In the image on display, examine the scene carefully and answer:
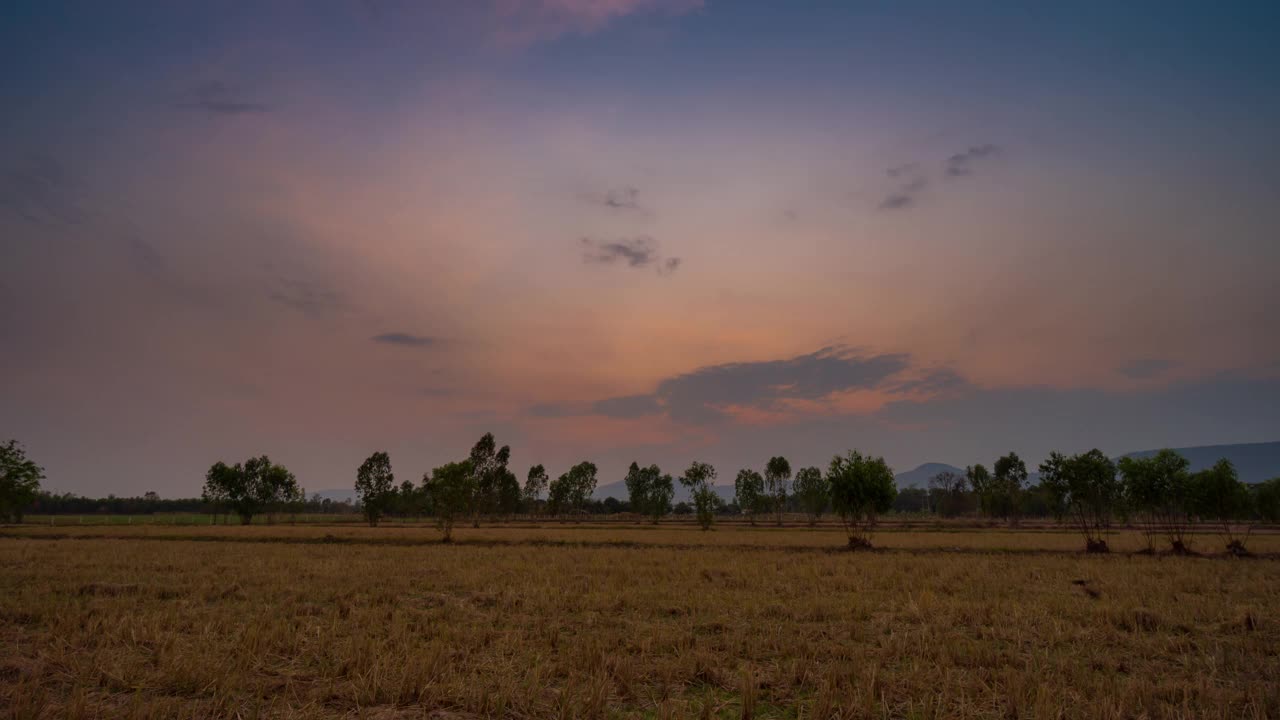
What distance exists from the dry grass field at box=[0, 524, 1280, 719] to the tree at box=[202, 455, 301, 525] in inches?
4501

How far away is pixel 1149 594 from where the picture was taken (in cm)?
2069

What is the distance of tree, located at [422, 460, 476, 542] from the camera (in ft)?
201

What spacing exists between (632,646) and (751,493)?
17628cm

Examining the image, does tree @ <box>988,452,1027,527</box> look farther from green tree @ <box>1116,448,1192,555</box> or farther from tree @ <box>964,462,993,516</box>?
green tree @ <box>1116,448,1192,555</box>

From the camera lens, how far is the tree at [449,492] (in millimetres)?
61312

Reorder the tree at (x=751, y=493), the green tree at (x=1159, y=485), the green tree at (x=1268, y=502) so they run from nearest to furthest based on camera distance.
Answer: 1. the green tree at (x=1159, y=485)
2. the green tree at (x=1268, y=502)
3. the tree at (x=751, y=493)

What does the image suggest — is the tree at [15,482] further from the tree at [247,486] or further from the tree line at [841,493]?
the tree at [247,486]

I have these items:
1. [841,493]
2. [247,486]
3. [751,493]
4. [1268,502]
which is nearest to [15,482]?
[247,486]

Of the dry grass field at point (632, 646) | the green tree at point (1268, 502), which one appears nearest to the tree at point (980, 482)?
the green tree at point (1268, 502)

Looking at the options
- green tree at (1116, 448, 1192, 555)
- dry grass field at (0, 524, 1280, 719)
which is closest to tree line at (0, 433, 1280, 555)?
green tree at (1116, 448, 1192, 555)

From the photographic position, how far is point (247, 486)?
124 m

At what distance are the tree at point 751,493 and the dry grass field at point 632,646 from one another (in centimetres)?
15759

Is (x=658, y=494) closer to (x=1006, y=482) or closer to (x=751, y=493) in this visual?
(x=751, y=493)

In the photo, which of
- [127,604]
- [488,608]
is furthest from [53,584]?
[488,608]
